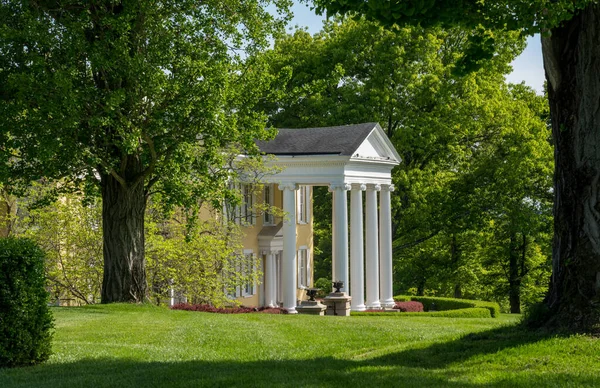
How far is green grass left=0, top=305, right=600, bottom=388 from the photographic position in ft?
38.1

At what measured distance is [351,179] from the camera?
38.1 metres

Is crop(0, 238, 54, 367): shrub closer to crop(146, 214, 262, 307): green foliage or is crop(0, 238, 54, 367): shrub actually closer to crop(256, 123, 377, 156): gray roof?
crop(146, 214, 262, 307): green foliage

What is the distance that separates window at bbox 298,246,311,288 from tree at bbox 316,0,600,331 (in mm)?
31166

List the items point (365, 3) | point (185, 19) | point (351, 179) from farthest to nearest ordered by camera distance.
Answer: point (351, 179) < point (185, 19) < point (365, 3)

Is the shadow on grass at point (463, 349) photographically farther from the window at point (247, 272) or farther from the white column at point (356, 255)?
the white column at point (356, 255)

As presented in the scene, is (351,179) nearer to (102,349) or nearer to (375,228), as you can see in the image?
(375,228)

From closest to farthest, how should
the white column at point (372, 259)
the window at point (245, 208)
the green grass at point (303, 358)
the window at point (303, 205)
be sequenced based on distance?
1. the green grass at point (303, 358)
2. the window at point (245, 208)
3. the white column at point (372, 259)
4. the window at point (303, 205)

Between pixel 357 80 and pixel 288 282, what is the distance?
47.5ft

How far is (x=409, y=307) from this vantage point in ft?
132

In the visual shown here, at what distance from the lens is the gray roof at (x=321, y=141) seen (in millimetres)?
37938

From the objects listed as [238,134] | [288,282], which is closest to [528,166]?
[288,282]

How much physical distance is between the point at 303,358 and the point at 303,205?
3160cm

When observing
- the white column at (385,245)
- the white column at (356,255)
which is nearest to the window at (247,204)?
the white column at (356,255)

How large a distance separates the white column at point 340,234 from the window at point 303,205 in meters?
6.33
